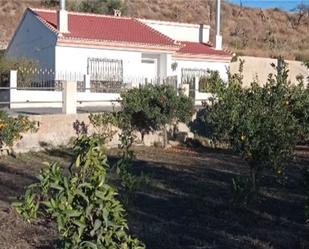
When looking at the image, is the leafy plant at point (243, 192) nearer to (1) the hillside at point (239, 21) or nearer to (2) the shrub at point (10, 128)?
(2) the shrub at point (10, 128)

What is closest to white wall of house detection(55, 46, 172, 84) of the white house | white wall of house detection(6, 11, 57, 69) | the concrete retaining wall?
the white house

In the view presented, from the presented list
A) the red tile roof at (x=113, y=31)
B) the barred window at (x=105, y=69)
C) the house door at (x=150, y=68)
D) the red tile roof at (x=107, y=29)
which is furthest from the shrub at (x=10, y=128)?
the house door at (x=150, y=68)

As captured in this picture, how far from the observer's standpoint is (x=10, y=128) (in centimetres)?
1681

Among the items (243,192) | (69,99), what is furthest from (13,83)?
(243,192)

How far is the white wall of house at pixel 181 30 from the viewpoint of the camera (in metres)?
42.0

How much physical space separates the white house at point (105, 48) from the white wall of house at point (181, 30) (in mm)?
284

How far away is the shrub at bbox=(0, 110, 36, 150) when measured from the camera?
54.5 ft

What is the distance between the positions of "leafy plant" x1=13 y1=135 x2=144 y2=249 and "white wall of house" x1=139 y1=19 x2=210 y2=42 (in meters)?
36.8

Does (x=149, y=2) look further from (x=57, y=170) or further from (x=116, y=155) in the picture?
(x=57, y=170)

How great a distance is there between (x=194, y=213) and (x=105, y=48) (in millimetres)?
25650

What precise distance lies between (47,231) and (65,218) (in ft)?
12.3

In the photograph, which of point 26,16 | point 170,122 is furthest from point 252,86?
point 26,16

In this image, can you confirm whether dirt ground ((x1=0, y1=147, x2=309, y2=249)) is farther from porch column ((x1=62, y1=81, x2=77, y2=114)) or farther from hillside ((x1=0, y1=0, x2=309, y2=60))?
hillside ((x1=0, y1=0, x2=309, y2=60))

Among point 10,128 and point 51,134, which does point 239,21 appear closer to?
point 51,134
